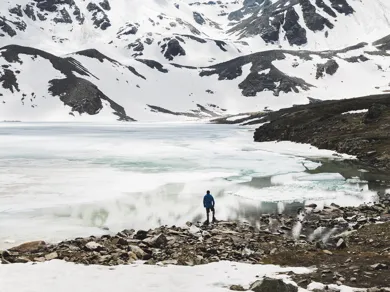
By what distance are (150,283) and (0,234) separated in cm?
1170

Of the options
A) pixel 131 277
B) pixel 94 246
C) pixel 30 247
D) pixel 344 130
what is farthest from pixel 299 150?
pixel 131 277

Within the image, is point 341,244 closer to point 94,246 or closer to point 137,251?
point 137,251

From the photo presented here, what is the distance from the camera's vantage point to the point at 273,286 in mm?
12500

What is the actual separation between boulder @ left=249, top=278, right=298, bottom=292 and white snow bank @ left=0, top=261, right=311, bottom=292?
2.60ft

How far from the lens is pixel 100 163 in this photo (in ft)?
174

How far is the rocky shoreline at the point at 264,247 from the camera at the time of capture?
1535 centimetres

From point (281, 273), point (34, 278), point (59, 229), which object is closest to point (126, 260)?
point (34, 278)

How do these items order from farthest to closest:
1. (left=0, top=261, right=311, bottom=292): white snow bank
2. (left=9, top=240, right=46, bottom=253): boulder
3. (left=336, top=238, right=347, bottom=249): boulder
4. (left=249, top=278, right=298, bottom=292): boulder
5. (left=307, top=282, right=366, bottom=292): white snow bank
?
(left=336, top=238, right=347, bottom=249): boulder
(left=9, top=240, right=46, bottom=253): boulder
(left=0, top=261, right=311, bottom=292): white snow bank
(left=307, top=282, right=366, bottom=292): white snow bank
(left=249, top=278, right=298, bottom=292): boulder

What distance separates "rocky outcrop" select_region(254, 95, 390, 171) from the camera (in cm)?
5544

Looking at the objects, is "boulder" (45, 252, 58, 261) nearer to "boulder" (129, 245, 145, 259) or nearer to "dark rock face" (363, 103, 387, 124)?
"boulder" (129, 245, 145, 259)

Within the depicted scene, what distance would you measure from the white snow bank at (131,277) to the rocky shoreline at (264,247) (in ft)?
3.17

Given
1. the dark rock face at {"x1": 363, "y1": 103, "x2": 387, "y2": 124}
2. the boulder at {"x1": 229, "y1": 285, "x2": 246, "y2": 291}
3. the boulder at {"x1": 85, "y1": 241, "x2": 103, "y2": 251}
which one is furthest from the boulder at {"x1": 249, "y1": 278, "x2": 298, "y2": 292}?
the dark rock face at {"x1": 363, "y1": 103, "x2": 387, "y2": 124}

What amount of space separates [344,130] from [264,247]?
55.6 m

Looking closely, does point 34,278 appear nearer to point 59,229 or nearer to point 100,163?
point 59,229
